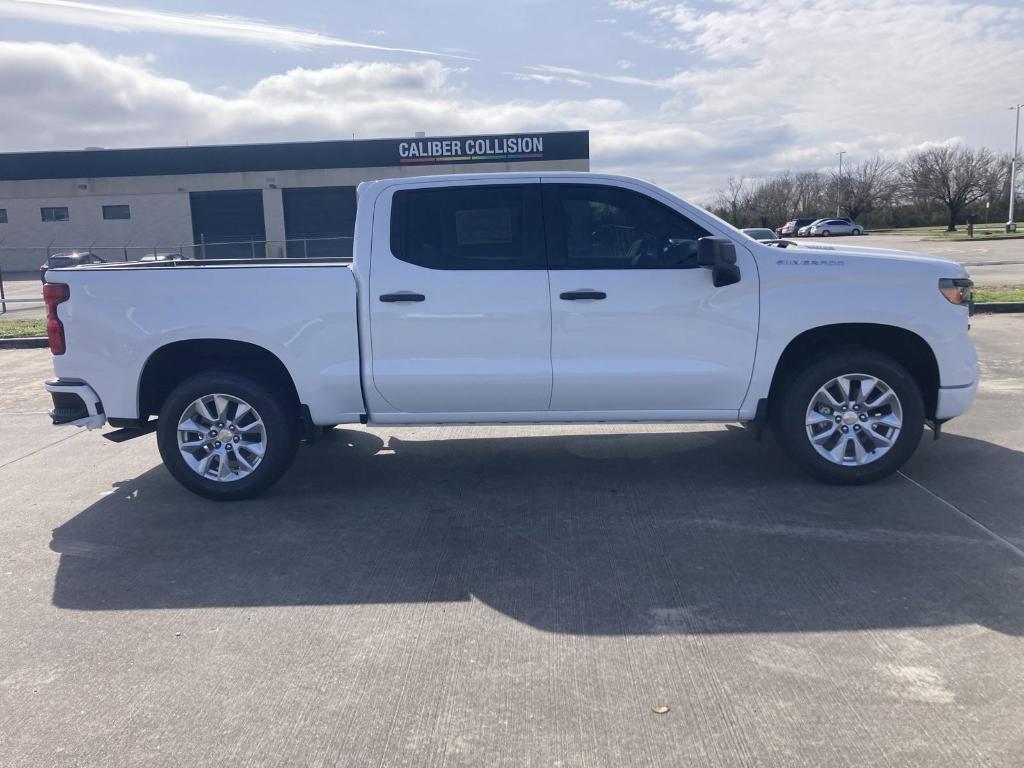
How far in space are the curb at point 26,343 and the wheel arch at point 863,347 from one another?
12991 millimetres

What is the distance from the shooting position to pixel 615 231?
581cm

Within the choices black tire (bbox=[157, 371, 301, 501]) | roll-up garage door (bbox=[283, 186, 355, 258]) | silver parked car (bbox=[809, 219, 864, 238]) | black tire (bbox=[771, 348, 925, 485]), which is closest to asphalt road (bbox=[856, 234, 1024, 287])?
black tire (bbox=[771, 348, 925, 485])

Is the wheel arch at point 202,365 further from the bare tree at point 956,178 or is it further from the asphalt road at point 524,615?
the bare tree at point 956,178

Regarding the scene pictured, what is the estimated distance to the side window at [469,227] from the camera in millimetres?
5785

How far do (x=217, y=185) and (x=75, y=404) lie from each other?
3842cm

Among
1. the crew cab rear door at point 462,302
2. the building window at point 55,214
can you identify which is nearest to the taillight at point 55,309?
the crew cab rear door at point 462,302

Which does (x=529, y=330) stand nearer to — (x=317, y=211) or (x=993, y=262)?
(x=993, y=262)

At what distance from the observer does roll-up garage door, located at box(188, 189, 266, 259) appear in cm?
4141

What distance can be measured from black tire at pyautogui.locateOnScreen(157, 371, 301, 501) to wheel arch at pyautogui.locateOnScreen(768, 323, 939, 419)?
3287 mm

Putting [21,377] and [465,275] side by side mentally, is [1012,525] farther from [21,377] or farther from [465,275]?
[21,377]

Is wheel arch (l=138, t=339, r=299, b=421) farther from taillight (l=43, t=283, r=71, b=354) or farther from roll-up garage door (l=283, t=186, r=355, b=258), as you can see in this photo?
roll-up garage door (l=283, t=186, r=355, b=258)

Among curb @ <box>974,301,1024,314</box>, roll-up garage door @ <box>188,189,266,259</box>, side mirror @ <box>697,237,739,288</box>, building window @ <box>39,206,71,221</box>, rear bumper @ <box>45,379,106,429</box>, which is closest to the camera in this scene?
side mirror @ <box>697,237,739,288</box>

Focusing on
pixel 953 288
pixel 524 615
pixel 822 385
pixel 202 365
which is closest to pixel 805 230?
pixel 953 288

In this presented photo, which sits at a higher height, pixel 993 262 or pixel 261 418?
pixel 993 262
